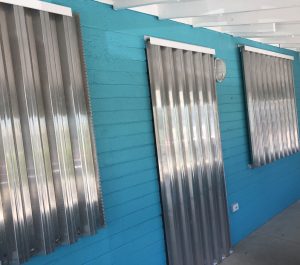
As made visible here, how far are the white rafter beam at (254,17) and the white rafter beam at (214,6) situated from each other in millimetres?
452

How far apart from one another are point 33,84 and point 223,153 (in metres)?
2.58

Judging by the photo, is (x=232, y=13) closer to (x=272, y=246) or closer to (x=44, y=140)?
(x=44, y=140)

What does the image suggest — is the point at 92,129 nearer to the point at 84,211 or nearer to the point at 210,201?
the point at 84,211

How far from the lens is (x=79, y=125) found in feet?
7.64

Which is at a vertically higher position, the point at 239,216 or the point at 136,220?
the point at 136,220

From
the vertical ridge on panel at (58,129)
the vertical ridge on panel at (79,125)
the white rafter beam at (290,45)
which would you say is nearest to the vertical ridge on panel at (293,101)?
the white rafter beam at (290,45)

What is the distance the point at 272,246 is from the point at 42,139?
3187 millimetres

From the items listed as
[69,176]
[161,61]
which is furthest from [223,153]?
[69,176]

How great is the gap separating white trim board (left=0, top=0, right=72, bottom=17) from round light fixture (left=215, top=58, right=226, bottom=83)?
209 centimetres

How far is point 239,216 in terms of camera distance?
14.0ft

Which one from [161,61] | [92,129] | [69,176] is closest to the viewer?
[69,176]

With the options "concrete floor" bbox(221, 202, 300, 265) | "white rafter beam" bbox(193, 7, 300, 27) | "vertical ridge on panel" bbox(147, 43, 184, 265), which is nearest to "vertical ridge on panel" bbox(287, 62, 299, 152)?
"concrete floor" bbox(221, 202, 300, 265)

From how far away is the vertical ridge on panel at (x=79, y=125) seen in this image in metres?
2.29

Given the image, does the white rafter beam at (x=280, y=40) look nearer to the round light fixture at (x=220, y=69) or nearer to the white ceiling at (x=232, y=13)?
the white ceiling at (x=232, y=13)
